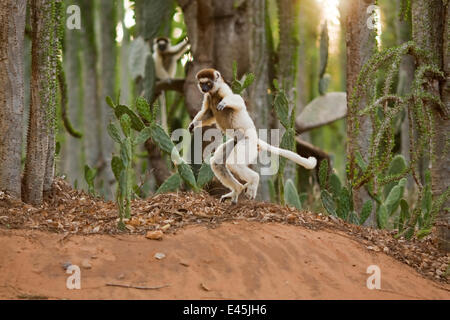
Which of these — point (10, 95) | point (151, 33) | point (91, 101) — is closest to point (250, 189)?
point (10, 95)

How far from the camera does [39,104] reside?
5.84 metres

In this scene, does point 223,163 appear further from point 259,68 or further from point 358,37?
point 259,68

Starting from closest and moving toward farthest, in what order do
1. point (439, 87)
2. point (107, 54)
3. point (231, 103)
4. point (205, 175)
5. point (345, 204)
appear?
1. point (231, 103)
2. point (439, 87)
3. point (205, 175)
4. point (345, 204)
5. point (107, 54)

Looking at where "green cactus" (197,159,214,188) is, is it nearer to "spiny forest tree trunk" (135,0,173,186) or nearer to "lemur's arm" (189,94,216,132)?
"lemur's arm" (189,94,216,132)

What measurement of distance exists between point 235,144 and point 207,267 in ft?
4.61

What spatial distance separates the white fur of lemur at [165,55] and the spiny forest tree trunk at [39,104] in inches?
250

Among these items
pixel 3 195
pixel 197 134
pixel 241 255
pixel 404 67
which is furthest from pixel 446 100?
pixel 404 67

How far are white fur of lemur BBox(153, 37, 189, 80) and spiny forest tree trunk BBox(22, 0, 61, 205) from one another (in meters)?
6.34

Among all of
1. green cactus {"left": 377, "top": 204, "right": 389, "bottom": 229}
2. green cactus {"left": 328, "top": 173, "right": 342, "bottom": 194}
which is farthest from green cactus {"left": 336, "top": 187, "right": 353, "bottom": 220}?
green cactus {"left": 328, "top": 173, "right": 342, "bottom": 194}

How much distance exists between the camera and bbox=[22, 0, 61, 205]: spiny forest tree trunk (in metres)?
5.81

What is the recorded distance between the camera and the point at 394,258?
5.47 metres

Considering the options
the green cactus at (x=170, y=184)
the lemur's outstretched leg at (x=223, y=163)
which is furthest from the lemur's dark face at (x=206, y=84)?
the green cactus at (x=170, y=184)

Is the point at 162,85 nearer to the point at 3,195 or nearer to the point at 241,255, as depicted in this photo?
the point at 3,195

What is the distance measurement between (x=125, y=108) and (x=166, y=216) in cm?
133
